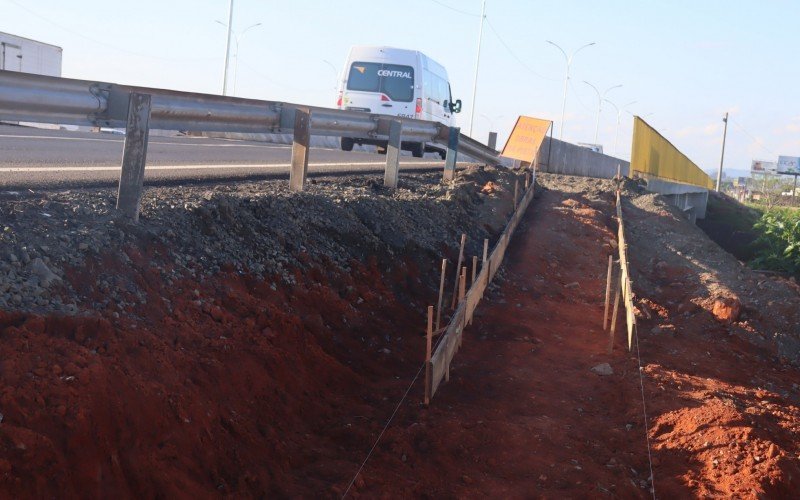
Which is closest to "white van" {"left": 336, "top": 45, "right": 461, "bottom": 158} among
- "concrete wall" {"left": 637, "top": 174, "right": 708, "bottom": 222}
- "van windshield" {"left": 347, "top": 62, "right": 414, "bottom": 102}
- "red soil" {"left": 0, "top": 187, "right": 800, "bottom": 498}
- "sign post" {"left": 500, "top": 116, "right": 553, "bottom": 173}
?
"van windshield" {"left": 347, "top": 62, "right": 414, "bottom": 102}

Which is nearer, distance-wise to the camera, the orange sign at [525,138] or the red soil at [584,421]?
the red soil at [584,421]

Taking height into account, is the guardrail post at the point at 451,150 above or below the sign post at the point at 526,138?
below

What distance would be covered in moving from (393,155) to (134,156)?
554cm

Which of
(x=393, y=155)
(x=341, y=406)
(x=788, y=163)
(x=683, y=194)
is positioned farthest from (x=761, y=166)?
(x=341, y=406)

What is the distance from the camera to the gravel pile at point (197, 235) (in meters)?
4.54

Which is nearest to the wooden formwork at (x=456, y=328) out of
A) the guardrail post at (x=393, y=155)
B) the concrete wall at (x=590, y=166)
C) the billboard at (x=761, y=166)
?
the guardrail post at (x=393, y=155)

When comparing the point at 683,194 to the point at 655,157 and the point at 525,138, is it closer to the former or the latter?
the point at 655,157

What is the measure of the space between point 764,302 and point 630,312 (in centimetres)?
427

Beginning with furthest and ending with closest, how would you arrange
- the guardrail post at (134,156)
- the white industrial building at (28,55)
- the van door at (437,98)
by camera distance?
the white industrial building at (28,55)
the van door at (437,98)
the guardrail post at (134,156)

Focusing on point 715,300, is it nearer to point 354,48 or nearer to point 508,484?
A: point 508,484

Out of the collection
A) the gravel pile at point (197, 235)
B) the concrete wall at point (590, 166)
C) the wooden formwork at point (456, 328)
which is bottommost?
the wooden formwork at point (456, 328)

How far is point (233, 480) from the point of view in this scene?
14.1 feet

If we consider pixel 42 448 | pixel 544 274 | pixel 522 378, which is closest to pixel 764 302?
pixel 544 274

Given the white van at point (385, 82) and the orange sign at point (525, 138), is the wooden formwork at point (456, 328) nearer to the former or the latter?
the white van at point (385, 82)
